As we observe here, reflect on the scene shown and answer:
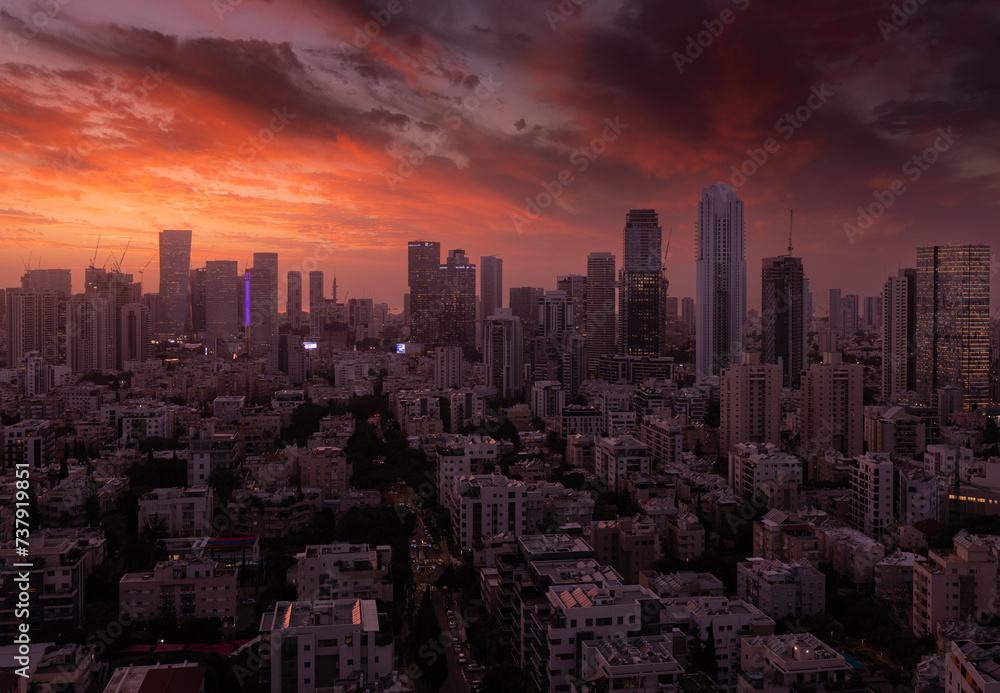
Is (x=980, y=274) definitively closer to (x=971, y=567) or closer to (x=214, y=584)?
(x=971, y=567)

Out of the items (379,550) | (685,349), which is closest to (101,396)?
(379,550)

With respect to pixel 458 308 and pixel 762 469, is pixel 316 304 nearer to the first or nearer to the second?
pixel 458 308

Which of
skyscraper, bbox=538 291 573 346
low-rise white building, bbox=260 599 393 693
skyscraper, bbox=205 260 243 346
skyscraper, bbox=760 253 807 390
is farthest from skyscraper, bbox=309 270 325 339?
low-rise white building, bbox=260 599 393 693

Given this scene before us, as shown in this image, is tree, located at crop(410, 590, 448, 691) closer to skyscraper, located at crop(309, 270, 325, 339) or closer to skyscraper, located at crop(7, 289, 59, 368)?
skyscraper, located at crop(7, 289, 59, 368)

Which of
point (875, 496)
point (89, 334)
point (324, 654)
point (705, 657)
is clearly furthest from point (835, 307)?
point (324, 654)

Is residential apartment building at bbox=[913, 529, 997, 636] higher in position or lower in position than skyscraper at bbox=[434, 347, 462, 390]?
lower
